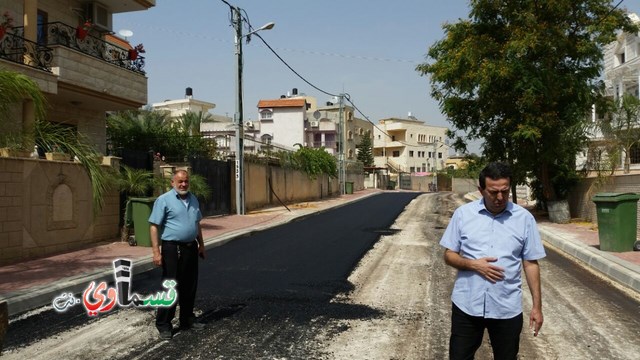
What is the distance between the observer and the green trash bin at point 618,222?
1050 cm

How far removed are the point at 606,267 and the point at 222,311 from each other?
21.4ft

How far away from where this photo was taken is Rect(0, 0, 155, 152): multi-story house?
1432 cm

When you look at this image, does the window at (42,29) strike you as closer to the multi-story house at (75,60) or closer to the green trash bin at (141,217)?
the multi-story house at (75,60)

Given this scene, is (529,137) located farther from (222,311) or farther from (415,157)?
(415,157)

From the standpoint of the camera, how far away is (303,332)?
5383 mm

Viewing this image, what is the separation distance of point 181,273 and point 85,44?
47.5 feet

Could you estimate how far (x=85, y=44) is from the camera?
17.5 m

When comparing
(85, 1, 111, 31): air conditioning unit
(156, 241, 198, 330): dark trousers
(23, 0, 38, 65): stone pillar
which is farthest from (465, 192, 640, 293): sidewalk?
(85, 1, 111, 31): air conditioning unit

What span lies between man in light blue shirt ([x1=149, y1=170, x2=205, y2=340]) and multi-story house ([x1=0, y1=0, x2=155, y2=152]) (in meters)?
9.74

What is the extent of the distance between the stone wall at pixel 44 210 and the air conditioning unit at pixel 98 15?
8803mm

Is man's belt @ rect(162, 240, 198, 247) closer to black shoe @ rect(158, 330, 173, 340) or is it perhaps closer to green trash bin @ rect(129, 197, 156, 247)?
black shoe @ rect(158, 330, 173, 340)

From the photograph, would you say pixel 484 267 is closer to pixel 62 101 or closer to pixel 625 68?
pixel 62 101

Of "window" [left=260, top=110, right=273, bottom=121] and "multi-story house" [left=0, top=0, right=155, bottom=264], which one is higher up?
"window" [left=260, top=110, right=273, bottom=121]

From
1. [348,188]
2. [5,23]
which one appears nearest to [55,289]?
[5,23]
